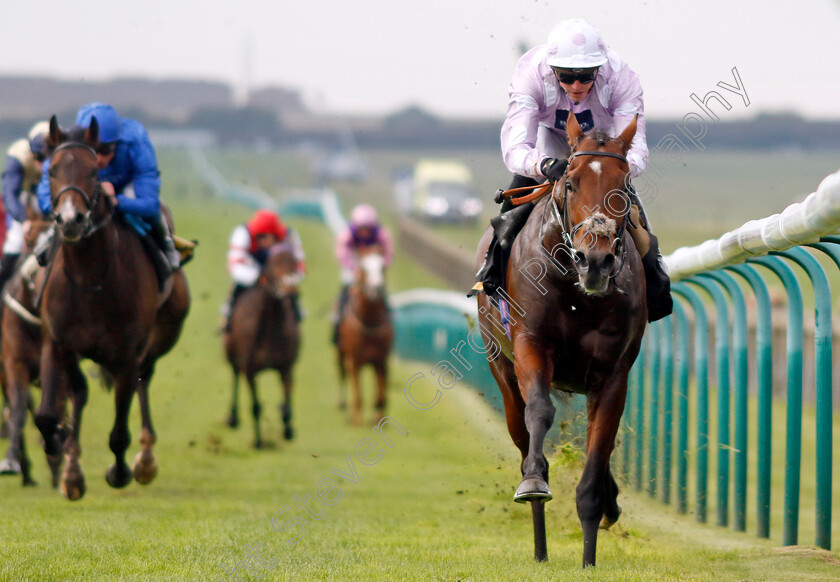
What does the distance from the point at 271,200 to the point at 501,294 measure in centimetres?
3327

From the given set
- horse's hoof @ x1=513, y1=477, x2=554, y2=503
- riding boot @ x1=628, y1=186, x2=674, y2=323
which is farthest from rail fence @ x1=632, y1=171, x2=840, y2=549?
horse's hoof @ x1=513, y1=477, x2=554, y2=503

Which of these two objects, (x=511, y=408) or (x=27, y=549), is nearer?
(x=27, y=549)

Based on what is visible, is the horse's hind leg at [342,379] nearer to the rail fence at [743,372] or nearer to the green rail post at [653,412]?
the rail fence at [743,372]

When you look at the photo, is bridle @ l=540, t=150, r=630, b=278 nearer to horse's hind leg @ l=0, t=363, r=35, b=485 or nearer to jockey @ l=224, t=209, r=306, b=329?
horse's hind leg @ l=0, t=363, r=35, b=485

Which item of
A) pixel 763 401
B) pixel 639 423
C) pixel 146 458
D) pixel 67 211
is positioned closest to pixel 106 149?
pixel 67 211

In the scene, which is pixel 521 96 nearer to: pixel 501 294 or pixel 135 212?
pixel 501 294

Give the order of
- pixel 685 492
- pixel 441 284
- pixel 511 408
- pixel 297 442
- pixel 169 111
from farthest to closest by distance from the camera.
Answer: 1. pixel 169 111
2. pixel 441 284
3. pixel 297 442
4. pixel 685 492
5. pixel 511 408

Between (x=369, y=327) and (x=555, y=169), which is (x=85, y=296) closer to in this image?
(x=555, y=169)

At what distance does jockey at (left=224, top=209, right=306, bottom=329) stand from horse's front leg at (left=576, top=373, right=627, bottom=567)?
734 cm

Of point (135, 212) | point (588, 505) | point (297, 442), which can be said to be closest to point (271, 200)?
point (297, 442)

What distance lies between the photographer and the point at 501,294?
4.87 metres

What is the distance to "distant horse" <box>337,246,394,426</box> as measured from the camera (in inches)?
488

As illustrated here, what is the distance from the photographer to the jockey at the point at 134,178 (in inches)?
255

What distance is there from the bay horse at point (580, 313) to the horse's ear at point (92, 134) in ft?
8.39
